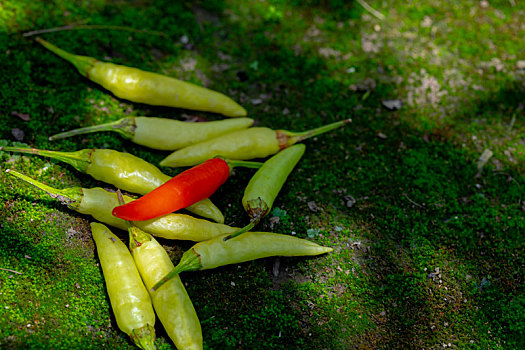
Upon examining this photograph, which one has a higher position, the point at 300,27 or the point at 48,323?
the point at 300,27

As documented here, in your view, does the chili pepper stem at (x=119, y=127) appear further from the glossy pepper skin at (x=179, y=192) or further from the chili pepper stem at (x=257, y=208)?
the chili pepper stem at (x=257, y=208)

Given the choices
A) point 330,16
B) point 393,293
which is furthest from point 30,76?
point 393,293

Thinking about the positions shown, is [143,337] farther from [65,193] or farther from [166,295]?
[65,193]

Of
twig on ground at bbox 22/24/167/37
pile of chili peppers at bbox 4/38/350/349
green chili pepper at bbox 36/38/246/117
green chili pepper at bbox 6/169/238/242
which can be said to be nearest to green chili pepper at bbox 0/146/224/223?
pile of chili peppers at bbox 4/38/350/349

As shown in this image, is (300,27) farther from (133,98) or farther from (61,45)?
(61,45)

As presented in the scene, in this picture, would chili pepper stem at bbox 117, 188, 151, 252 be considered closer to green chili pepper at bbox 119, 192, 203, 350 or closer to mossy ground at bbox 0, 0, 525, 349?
green chili pepper at bbox 119, 192, 203, 350

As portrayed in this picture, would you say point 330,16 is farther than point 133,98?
Yes
